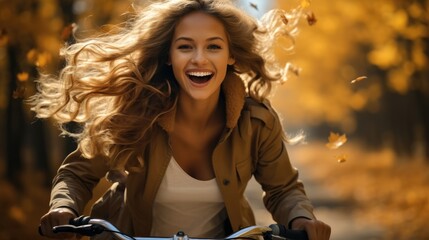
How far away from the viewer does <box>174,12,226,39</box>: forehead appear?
494 cm

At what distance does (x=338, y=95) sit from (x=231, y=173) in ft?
95.2

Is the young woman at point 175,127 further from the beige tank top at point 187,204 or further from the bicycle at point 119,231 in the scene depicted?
the bicycle at point 119,231

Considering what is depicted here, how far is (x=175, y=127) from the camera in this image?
16.9 ft

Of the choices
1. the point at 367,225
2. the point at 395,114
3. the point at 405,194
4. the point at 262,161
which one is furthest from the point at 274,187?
the point at 395,114

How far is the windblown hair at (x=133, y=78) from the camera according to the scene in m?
4.96

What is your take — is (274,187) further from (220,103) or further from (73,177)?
(73,177)

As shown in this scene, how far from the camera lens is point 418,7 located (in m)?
14.6

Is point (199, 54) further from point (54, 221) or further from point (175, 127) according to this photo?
point (54, 221)

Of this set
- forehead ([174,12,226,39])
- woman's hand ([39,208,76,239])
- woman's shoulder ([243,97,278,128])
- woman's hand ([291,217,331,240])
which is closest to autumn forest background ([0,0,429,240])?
woman's shoulder ([243,97,278,128])

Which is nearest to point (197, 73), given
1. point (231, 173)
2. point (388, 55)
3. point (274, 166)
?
point (231, 173)

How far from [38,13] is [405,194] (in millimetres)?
8061

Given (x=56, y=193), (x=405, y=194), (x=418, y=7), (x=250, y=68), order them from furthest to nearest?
(x=405, y=194) < (x=418, y=7) < (x=250, y=68) < (x=56, y=193)

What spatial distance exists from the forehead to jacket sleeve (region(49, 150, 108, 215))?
80 cm

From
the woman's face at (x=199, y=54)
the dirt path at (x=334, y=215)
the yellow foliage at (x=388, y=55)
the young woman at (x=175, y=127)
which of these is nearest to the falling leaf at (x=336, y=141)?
the young woman at (x=175, y=127)
